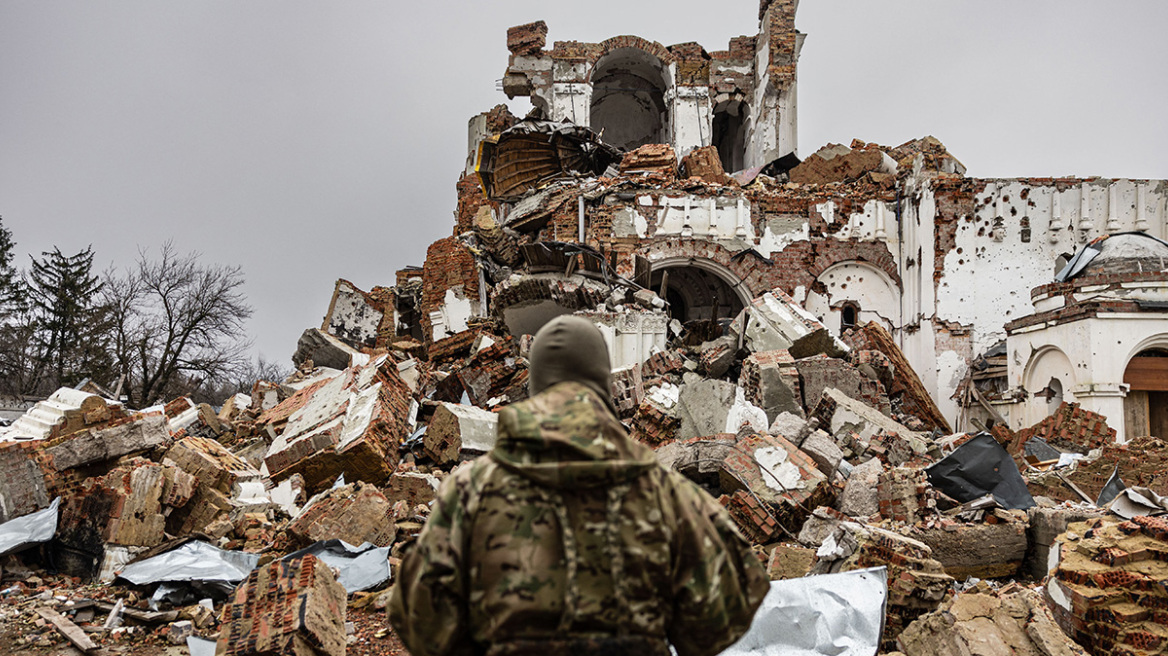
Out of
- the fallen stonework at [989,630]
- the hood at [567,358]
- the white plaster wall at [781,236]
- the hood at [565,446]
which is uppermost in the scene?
the white plaster wall at [781,236]

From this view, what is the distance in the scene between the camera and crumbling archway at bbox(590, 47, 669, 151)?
25.4 meters

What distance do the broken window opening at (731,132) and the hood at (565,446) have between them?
24922mm

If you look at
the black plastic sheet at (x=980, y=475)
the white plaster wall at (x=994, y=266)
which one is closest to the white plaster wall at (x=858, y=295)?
the white plaster wall at (x=994, y=266)

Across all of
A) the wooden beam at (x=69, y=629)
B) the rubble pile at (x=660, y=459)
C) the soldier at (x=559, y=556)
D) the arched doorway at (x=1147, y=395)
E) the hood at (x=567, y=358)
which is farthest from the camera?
the arched doorway at (x=1147, y=395)

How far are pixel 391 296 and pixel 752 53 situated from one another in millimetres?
17019

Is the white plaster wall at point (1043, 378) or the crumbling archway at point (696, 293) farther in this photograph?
the crumbling archway at point (696, 293)

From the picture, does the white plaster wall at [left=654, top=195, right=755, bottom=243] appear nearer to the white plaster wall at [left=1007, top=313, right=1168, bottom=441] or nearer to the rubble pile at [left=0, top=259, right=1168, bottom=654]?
the rubble pile at [left=0, top=259, right=1168, bottom=654]

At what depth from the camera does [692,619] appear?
5.21ft

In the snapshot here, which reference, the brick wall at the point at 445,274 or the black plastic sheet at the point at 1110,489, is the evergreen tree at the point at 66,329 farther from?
the black plastic sheet at the point at 1110,489

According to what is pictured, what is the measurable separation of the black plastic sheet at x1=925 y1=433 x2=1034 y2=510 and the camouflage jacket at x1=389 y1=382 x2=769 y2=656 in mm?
5937

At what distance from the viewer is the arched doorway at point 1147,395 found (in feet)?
32.7

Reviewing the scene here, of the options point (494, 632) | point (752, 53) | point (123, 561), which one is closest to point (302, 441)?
point (123, 561)

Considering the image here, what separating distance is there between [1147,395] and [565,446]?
12311 millimetres

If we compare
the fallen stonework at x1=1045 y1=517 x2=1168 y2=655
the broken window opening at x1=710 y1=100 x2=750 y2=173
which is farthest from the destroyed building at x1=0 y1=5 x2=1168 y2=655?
the broken window opening at x1=710 y1=100 x2=750 y2=173
